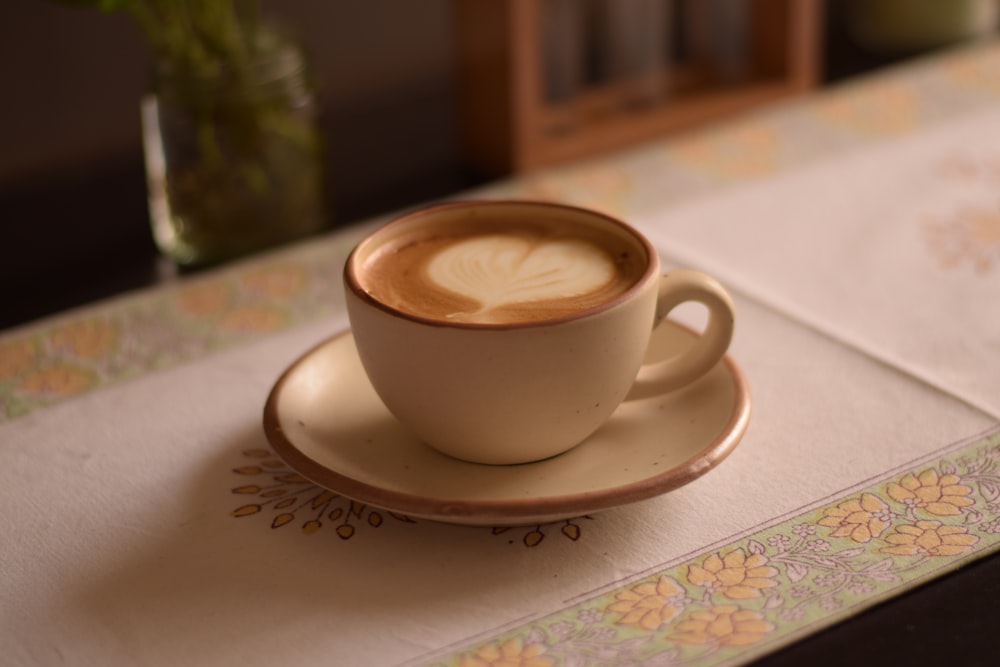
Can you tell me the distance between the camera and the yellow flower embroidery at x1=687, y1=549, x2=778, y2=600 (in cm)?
56

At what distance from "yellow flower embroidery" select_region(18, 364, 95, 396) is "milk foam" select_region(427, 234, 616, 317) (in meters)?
0.28

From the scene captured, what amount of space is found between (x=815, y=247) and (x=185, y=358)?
47cm

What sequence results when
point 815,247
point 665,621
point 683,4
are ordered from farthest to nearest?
point 683,4
point 815,247
point 665,621

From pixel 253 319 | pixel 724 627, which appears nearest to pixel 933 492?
pixel 724 627

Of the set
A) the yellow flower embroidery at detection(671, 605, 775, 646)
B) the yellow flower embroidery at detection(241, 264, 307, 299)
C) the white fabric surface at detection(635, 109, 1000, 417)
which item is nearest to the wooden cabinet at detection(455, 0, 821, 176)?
the white fabric surface at detection(635, 109, 1000, 417)

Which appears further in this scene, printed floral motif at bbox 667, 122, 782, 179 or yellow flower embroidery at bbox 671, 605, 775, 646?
printed floral motif at bbox 667, 122, 782, 179

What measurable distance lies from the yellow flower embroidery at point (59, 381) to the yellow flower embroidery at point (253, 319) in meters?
0.10

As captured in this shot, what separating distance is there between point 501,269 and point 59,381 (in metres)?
0.33

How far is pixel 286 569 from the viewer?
1.91 feet

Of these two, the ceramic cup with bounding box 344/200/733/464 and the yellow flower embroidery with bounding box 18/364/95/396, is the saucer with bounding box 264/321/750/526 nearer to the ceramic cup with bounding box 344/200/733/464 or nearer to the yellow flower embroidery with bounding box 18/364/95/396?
the ceramic cup with bounding box 344/200/733/464

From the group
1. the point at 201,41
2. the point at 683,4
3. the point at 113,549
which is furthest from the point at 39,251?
the point at 683,4

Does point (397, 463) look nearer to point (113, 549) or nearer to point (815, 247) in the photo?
point (113, 549)

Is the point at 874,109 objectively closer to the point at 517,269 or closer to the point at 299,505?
the point at 517,269

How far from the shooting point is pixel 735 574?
568 mm
